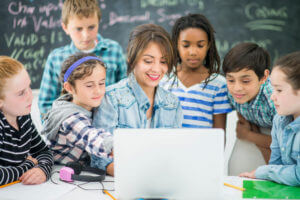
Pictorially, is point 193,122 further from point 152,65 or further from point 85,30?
point 85,30

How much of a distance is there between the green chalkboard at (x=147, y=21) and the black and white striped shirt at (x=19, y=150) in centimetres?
148

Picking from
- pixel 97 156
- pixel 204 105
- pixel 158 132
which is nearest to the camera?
pixel 158 132

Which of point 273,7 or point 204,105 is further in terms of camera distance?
point 273,7

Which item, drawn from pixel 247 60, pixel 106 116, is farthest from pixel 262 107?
pixel 106 116

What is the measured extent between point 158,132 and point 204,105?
1080mm

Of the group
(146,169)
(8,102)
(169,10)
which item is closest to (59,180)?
(8,102)

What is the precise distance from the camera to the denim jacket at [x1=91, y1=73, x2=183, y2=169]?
1668 mm

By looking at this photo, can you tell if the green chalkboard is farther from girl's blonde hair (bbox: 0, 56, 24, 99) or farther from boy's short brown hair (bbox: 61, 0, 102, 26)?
girl's blonde hair (bbox: 0, 56, 24, 99)

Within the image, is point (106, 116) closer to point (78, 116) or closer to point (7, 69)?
point (78, 116)

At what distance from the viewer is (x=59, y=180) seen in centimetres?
143

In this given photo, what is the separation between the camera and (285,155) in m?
1.51

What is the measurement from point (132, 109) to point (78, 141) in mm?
337

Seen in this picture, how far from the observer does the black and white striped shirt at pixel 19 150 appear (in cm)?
140

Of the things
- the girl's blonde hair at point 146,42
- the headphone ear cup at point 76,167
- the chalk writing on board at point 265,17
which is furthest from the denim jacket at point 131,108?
the chalk writing on board at point 265,17
